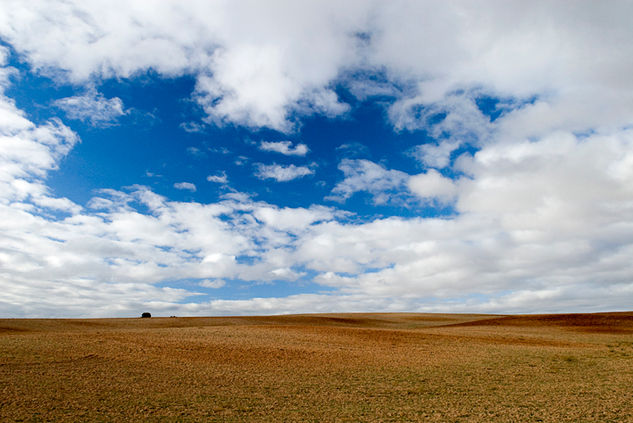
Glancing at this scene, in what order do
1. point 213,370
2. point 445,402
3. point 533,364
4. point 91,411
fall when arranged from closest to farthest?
point 91,411
point 445,402
point 213,370
point 533,364

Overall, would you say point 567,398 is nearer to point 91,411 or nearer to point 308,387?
point 308,387

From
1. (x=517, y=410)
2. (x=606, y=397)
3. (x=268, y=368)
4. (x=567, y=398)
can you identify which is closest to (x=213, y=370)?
(x=268, y=368)

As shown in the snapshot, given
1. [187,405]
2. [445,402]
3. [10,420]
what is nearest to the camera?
[10,420]

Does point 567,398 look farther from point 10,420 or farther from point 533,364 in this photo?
point 10,420

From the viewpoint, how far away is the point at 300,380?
38.3 feet

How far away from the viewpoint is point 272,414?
27.7 feet

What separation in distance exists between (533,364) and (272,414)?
1084 cm

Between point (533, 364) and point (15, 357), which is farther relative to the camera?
point (533, 364)

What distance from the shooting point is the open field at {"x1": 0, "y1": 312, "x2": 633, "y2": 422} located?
8.56m

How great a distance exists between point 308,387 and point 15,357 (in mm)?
9279

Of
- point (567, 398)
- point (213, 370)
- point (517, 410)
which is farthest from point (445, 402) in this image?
point (213, 370)

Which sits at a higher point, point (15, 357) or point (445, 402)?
point (15, 357)

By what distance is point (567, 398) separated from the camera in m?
10.0

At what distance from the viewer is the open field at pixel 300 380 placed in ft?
28.1
